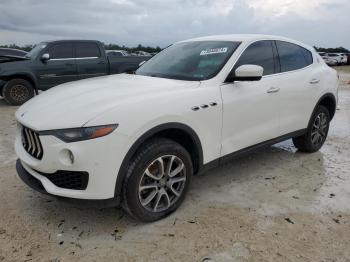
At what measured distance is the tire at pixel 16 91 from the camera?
9.67 metres

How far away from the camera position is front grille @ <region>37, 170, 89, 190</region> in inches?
114

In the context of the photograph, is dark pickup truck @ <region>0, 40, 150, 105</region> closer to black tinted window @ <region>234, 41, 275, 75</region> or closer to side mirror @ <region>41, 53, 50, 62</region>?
side mirror @ <region>41, 53, 50, 62</region>

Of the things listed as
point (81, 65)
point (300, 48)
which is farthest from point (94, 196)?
point (81, 65)

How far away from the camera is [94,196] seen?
295cm

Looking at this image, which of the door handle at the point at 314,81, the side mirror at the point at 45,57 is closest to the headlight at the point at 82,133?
the door handle at the point at 314,81

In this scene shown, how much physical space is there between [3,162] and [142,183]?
8.65 feet

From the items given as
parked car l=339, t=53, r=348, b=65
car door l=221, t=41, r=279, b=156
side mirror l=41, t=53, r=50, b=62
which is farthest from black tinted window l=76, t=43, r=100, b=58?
parked car l=339, t=53, r=348, b=65

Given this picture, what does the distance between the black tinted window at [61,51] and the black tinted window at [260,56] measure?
7012 millimetres

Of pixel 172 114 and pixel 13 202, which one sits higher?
pixel 172 114

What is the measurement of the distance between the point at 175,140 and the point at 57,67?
7414 mm

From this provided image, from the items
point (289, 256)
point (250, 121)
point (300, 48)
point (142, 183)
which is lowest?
point (289, 256)

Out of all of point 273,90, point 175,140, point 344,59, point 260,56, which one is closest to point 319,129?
point 273,90

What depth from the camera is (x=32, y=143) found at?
318cm

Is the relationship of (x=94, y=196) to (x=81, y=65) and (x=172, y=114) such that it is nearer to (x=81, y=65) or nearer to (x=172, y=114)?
(x=172, y=114)
